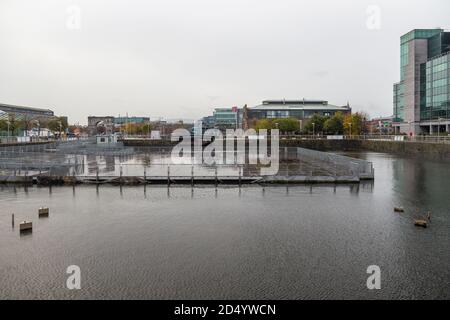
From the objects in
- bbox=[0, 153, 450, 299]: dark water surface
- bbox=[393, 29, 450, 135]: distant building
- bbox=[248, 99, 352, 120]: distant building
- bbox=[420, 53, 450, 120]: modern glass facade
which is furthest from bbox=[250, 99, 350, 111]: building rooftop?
bbox=[0, 153, 450, 299]: dark water surface

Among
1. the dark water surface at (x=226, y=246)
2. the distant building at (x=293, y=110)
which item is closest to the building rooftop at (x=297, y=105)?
the distant building at (x=293, y=110)

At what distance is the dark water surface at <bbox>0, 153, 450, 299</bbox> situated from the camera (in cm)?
1318

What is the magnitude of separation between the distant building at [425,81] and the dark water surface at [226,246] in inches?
2837

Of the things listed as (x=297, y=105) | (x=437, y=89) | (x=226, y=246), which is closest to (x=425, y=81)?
(x=437, y=89)

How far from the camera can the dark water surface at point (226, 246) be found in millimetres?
13180

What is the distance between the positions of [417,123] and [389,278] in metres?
101

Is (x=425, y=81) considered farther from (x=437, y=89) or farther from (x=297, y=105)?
(x=297, y=105)

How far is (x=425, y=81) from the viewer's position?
10200 cm

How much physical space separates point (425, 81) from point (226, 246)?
330ft

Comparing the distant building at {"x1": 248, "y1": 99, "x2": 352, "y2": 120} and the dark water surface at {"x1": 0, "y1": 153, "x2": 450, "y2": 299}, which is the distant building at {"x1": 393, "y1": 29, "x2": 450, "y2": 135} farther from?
the dark water surface at {"x1": 0, "y1": 153, "x2": 450, "y2": 299}

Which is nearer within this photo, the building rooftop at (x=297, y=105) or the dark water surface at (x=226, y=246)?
the dark water surface at (x=226, y=246)

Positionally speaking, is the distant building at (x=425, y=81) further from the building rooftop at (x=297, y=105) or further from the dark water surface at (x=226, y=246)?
the dark water surface at (x=226, y=246)

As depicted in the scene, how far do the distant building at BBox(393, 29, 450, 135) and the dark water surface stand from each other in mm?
72072
